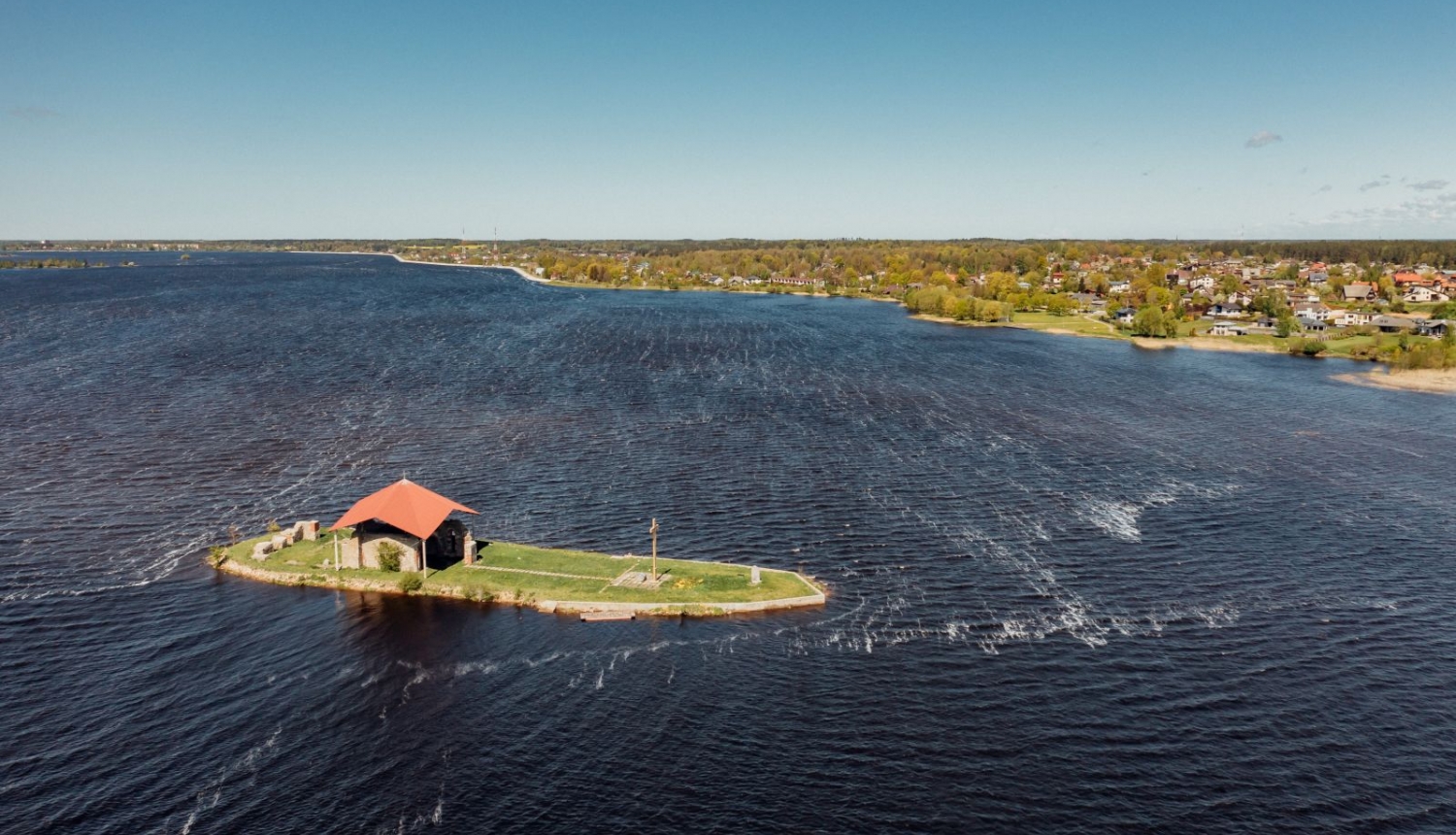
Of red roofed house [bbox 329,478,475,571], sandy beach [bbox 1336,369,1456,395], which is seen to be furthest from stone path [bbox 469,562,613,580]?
sandy beach [bbox 1336,369,1456,395]

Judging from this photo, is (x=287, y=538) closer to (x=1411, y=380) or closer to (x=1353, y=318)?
(x=1411, y=380)

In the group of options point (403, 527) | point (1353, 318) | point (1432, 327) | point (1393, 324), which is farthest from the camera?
point (1353, 318)

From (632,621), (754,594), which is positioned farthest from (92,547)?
(754,594)

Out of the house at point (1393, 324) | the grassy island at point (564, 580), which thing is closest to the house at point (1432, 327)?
the house at point (1393, 324)

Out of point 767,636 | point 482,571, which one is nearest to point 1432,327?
point 767,636

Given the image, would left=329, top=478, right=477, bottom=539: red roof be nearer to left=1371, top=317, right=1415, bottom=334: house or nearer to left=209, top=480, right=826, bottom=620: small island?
left=209, top=480, right=826, bottom=620: small island

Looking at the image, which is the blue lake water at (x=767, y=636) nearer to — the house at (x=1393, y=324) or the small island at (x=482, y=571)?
the small island at (x=482, y=571)
